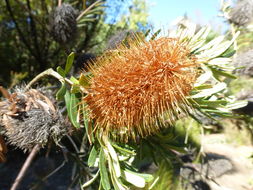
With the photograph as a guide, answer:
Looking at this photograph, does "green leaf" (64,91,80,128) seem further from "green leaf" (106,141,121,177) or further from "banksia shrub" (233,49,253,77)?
"banksia shrub" (233,49,253,77)

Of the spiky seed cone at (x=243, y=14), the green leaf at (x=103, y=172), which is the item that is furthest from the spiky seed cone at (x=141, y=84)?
the spiky seed cone at (x=243, y=14)

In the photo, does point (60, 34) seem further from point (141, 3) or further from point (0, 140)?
point (141, 3)

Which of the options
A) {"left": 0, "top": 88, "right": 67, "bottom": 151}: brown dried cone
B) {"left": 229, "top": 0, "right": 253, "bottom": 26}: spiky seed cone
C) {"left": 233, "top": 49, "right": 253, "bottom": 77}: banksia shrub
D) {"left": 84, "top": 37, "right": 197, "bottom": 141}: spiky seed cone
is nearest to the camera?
{"left": 84, "top": 37, "right": 197, "bottom": 141}: spiky seed cone

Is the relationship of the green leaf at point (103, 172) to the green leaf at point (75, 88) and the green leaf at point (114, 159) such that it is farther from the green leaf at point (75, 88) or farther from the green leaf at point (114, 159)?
the green leaf at point (75, 88)

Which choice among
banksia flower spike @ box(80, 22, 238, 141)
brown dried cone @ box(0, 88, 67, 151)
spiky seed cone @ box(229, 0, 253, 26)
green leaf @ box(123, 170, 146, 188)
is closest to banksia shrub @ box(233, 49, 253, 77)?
spiky seed cone @ box(229, 0, 253, 26)

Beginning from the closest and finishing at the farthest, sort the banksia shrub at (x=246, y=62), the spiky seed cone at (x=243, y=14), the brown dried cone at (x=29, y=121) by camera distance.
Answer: the brown dried cone at (x=29, y=121)
the banksia shrub at (x=246, y=62)
the spiky seed cone at (x=243, y=14)

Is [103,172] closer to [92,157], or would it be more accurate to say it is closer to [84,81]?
[92,157]

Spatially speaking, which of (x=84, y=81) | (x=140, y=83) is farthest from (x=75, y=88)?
(x=140, y=83)
